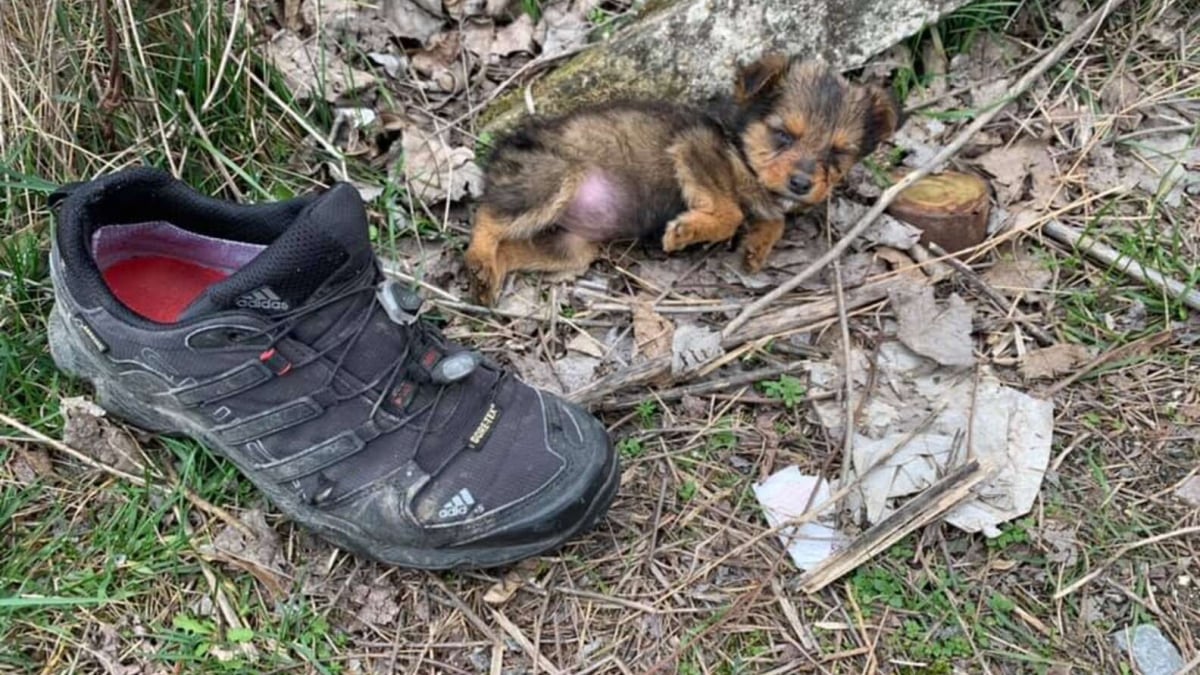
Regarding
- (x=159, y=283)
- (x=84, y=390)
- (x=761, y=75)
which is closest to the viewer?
(x=159, y=283)

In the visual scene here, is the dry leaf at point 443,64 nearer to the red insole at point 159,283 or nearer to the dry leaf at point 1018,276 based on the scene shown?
the red insole at point 159,283

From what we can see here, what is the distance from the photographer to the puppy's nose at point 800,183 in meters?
3.48

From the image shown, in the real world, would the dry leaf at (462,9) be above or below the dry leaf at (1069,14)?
above

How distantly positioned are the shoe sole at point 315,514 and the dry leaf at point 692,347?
558 millimetres

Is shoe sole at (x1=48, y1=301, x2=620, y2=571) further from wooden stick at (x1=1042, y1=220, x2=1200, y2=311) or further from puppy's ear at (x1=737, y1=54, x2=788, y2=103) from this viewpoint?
wooden stick at (x1=1042, y1=220, x2=1200, y2=311)

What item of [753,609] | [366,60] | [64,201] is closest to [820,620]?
[753,609]

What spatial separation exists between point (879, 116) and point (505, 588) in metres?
2.09

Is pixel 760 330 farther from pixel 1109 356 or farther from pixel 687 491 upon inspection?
pixel 1109 356

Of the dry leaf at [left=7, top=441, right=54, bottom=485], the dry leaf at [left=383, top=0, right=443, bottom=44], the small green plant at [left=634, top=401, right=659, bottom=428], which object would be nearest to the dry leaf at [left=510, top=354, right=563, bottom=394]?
the small green plant at [left=634, top=401, right=659, bottom=428]

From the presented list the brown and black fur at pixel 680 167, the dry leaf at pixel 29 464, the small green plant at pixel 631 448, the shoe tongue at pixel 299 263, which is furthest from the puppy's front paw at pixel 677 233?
the dry leaf at pixel 29 464

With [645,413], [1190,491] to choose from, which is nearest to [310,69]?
[645,413]

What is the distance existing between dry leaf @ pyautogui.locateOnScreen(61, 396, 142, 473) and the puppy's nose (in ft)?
7.22

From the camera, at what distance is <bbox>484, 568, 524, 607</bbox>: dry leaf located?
2518mm

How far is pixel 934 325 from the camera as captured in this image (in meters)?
3.16
